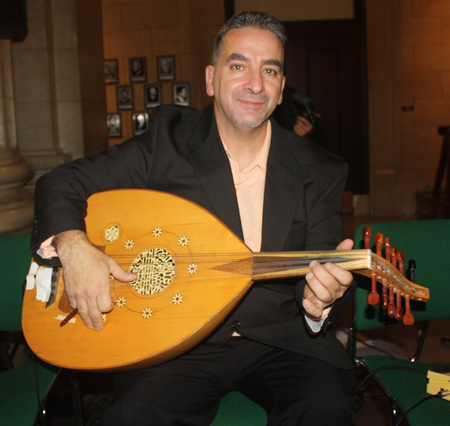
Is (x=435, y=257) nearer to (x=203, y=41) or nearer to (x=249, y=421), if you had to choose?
(x=249, y=421)

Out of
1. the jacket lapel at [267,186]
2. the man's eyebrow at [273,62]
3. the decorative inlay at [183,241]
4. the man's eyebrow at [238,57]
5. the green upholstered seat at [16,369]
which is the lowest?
the green upholstered seat at [16,369]

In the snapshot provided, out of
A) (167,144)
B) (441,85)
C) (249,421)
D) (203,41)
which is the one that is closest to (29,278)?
(167,144)

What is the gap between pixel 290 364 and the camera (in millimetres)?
1481

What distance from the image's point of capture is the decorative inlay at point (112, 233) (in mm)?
1501

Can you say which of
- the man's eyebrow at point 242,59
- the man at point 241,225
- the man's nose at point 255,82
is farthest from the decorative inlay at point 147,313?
the man's eyebrow at point 242,59

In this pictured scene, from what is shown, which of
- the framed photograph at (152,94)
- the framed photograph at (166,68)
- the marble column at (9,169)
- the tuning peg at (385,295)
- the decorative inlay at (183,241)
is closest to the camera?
the tuning peg at (385,295)

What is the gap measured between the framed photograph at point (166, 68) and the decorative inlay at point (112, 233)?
555cm

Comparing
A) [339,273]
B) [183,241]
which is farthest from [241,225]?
[339,273]

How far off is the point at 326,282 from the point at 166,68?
19.7ft

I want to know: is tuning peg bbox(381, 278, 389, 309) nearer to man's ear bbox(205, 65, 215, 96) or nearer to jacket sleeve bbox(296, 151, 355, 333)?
jacket sleeve bbox(296, 151, 355, 333)

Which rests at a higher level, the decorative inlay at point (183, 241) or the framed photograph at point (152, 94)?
the framed photograph at point (152, 94)

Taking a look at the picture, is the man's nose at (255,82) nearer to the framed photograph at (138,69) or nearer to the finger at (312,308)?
the finger at (312,308)

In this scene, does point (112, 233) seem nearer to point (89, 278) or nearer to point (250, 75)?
point (89, 278)

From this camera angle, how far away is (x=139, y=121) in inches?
272
